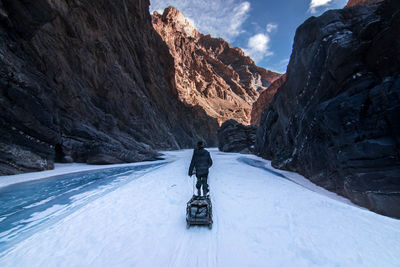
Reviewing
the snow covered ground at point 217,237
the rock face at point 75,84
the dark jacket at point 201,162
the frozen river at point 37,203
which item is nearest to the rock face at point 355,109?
the snow covered ground at point 217,237

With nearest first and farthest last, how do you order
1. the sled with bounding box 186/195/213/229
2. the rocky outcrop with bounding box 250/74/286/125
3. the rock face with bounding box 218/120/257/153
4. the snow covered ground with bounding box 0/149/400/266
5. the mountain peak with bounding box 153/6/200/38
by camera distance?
1. the snow covered ground with bounding box 0/149/400/266
2. the sled with bounding box 186/195/213/229
3. the rock face with bounding box 218/120/257/153
4. the rocky outcrop with bounding box 250/74/286/125
5. the mountain peak with bounding box 153/6/200/38

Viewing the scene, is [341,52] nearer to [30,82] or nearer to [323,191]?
[323,191]

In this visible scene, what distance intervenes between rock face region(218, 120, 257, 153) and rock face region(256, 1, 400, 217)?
21.7m

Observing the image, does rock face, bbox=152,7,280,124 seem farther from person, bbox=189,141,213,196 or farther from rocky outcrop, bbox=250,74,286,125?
person, bbox=189,141,213,196

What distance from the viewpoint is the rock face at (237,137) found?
32.1m

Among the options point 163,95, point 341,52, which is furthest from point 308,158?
point 163,95

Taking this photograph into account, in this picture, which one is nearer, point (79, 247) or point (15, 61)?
point (79, 247)

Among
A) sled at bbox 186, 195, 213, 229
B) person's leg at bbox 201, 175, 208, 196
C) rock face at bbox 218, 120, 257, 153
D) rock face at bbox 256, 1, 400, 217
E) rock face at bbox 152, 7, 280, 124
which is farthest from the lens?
rock face at bbox 152, 7, 280, 124

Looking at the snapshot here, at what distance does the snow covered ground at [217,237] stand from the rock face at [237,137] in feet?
88.5

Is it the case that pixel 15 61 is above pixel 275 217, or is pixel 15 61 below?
above

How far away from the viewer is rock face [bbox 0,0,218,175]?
374 inches

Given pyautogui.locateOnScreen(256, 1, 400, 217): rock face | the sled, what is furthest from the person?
pyautogui.locateOnScreen(256, 1, 400, 217): rock face

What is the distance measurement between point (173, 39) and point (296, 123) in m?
72.8

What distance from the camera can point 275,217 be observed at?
3.73 metres
